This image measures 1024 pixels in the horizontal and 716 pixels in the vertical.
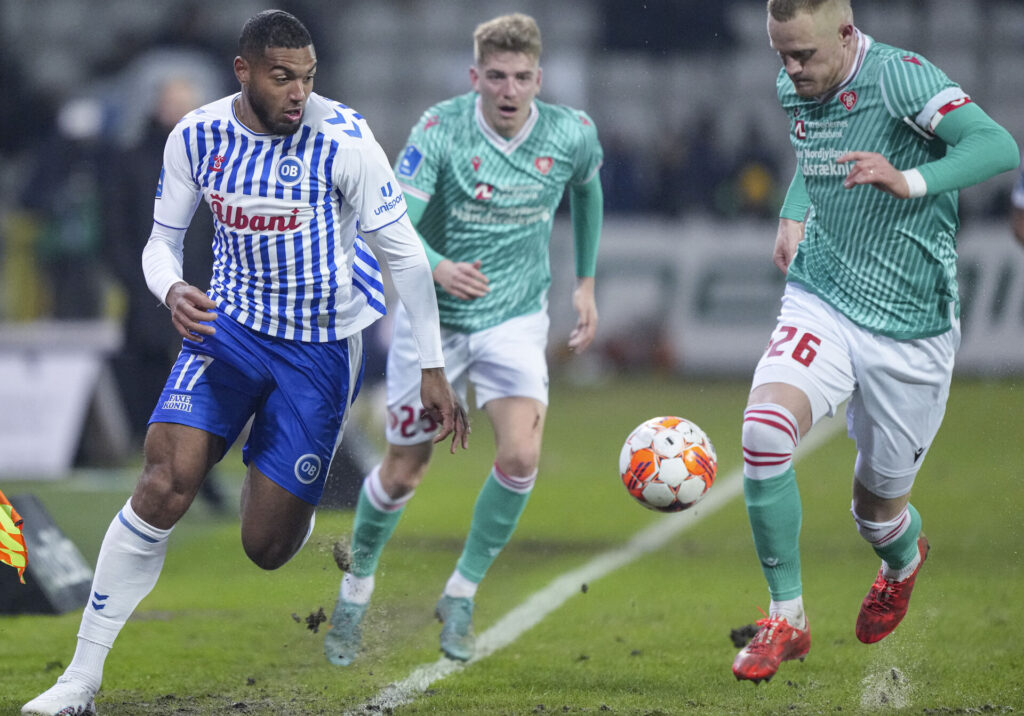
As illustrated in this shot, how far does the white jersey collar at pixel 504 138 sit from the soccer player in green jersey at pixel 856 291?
48.3 inches

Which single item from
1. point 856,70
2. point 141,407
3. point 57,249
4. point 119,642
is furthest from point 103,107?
point 856,70

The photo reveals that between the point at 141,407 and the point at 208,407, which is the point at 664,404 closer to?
the point at 141,407

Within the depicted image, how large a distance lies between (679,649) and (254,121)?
111 inches

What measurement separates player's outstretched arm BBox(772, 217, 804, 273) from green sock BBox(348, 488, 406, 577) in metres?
1.97

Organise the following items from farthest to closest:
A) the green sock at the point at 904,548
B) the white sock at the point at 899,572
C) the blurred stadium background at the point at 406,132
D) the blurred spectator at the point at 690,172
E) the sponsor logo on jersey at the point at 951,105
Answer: the blurred spectator at the point at 690,172 → the blurred stadium background at the point at 406,132 → the white sock at the point at 899,572 → the green sock at the point at 904,548 → the sponsor logo on jersey at the point at 951,105

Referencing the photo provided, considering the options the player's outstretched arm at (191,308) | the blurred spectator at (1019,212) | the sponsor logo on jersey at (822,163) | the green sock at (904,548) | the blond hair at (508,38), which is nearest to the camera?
the player's outstretched arm at (191,308)

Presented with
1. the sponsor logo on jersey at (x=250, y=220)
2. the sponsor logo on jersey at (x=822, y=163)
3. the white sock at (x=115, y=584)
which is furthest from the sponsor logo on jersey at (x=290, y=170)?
the sponsor logo on jersey at (x=822, y=163)

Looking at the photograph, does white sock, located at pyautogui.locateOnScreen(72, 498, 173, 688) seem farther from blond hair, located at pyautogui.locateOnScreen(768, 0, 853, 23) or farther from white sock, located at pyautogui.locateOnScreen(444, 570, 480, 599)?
blond hair, located at pyautogui.locateOnScreen(768, 0, 853, 23)

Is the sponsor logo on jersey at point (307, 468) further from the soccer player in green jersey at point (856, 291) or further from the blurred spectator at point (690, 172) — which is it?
the blurred spectator at point (690, 172)

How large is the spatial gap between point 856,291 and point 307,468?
6.95 feet

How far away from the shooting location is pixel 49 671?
5676 millimetres

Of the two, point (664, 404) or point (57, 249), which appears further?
point (57, 249)

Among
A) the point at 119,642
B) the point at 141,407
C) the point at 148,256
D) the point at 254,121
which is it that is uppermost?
the point at 254,121

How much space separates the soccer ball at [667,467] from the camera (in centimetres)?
540
